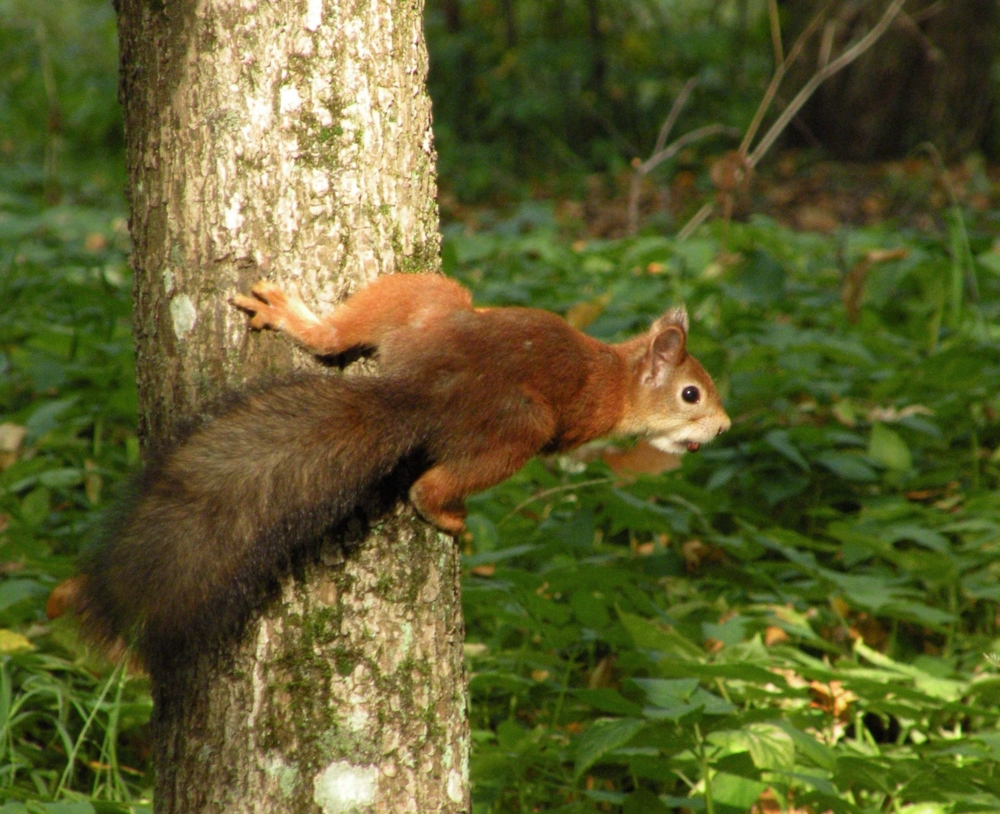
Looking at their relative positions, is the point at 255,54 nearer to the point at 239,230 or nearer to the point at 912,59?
the point at 239,230

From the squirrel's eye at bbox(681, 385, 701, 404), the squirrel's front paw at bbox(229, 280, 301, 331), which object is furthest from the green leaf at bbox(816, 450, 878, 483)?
the squirrel's front paw at bbox(229, 280, 301, 331)

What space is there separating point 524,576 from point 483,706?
0.41 meters

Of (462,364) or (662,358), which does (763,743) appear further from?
(462,364)

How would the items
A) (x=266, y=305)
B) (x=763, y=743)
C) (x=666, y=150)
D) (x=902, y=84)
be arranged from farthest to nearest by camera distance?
1. (x=902, y=84)
2. (x=666, y=150)
3. (x=763, y=743)
4. (x=266, y=305)

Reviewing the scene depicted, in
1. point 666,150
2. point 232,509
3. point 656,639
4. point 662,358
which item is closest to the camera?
point 232,509

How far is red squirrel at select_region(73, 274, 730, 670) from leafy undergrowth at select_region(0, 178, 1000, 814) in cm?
45

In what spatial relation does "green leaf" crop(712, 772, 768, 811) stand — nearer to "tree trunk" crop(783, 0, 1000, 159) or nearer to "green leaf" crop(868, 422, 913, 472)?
"green leaf" crop(868, 422, 913, 472)

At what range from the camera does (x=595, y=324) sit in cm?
449

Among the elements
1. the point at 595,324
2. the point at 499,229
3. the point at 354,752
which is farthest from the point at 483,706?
the point at 499,229

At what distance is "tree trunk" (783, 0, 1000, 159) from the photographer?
919 cm

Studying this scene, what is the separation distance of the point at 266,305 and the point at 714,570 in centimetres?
214

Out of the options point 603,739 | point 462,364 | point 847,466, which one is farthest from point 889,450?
point 462,364

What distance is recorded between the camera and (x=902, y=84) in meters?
9.75

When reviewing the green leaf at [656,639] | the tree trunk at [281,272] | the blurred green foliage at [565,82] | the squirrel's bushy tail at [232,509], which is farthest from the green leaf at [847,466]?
the blurred green foliage at [565,82]
